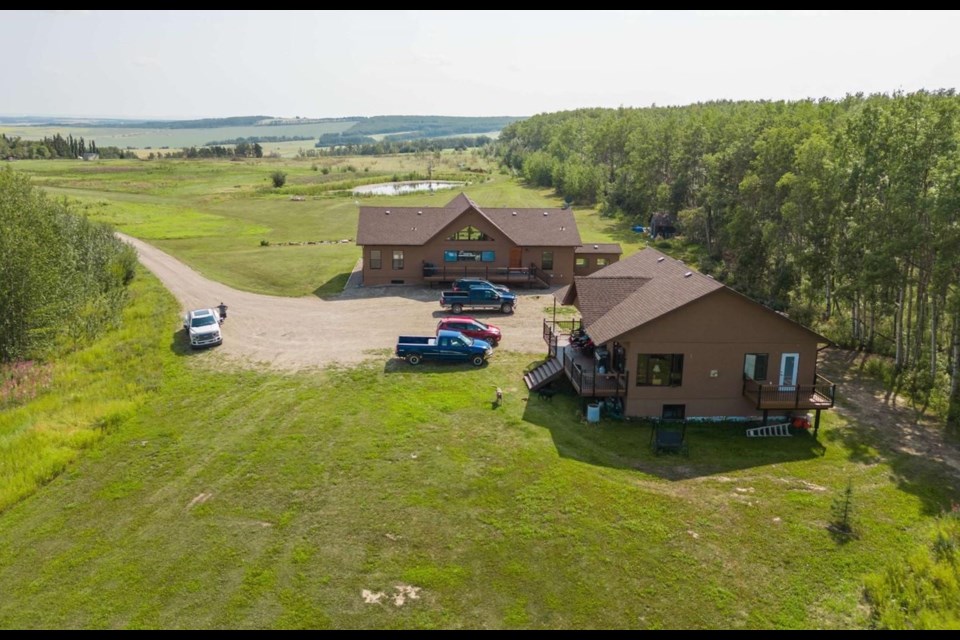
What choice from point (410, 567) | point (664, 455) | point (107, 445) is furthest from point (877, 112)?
point (107, 445)

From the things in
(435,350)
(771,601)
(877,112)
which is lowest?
(771,601)

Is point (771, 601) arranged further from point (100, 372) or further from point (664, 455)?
point (100, 372)

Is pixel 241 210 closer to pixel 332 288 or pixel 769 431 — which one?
pixel 332 288

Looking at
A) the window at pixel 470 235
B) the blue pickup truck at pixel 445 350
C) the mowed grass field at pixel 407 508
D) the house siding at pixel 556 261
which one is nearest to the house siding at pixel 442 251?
the window at pixel 470 235

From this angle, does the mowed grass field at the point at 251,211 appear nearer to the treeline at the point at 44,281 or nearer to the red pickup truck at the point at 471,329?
the treeline at the point at 44,281

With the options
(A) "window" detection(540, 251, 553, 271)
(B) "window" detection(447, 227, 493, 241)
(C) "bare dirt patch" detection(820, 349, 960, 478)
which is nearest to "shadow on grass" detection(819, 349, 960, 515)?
(C) "bare dirt patch" detection(820, 349, 960, 478)
